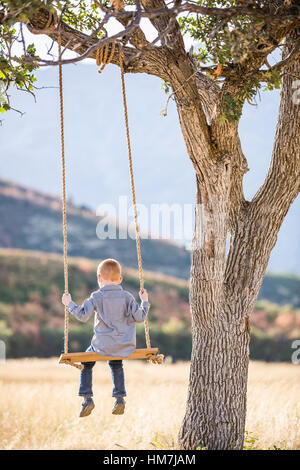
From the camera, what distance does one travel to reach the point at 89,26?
22.3ft

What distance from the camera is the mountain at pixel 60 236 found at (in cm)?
3756

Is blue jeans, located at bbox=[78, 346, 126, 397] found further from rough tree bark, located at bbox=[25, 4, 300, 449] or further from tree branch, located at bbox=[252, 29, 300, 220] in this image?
tree branch, located at bbox=[252, 29, 300, 220]

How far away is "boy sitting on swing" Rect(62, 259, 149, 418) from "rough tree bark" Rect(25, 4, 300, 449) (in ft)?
2.60

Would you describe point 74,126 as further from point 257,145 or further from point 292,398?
point 292,398

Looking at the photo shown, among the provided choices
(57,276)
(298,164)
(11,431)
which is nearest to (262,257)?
(298,164)

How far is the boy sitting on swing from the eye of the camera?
16.5ft

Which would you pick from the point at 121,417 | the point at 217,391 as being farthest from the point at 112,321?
the point at 121,417

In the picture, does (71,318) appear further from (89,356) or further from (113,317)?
(89,356)

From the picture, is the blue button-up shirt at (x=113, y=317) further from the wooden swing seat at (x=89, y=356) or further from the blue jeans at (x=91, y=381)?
the blue jeans at (x=91, y=381)

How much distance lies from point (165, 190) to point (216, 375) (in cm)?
9983

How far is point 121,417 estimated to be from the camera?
7582 millimetres

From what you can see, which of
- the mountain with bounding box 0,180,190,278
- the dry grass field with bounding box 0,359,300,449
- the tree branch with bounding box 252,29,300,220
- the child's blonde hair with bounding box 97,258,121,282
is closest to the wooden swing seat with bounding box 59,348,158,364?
the child's blonde hair with bounding box 97,258,121,282

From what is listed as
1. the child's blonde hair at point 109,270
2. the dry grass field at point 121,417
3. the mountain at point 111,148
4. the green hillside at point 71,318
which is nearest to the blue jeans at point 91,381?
the child's blonde hair at point 109,270

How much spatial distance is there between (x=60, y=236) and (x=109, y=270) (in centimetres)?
3512
